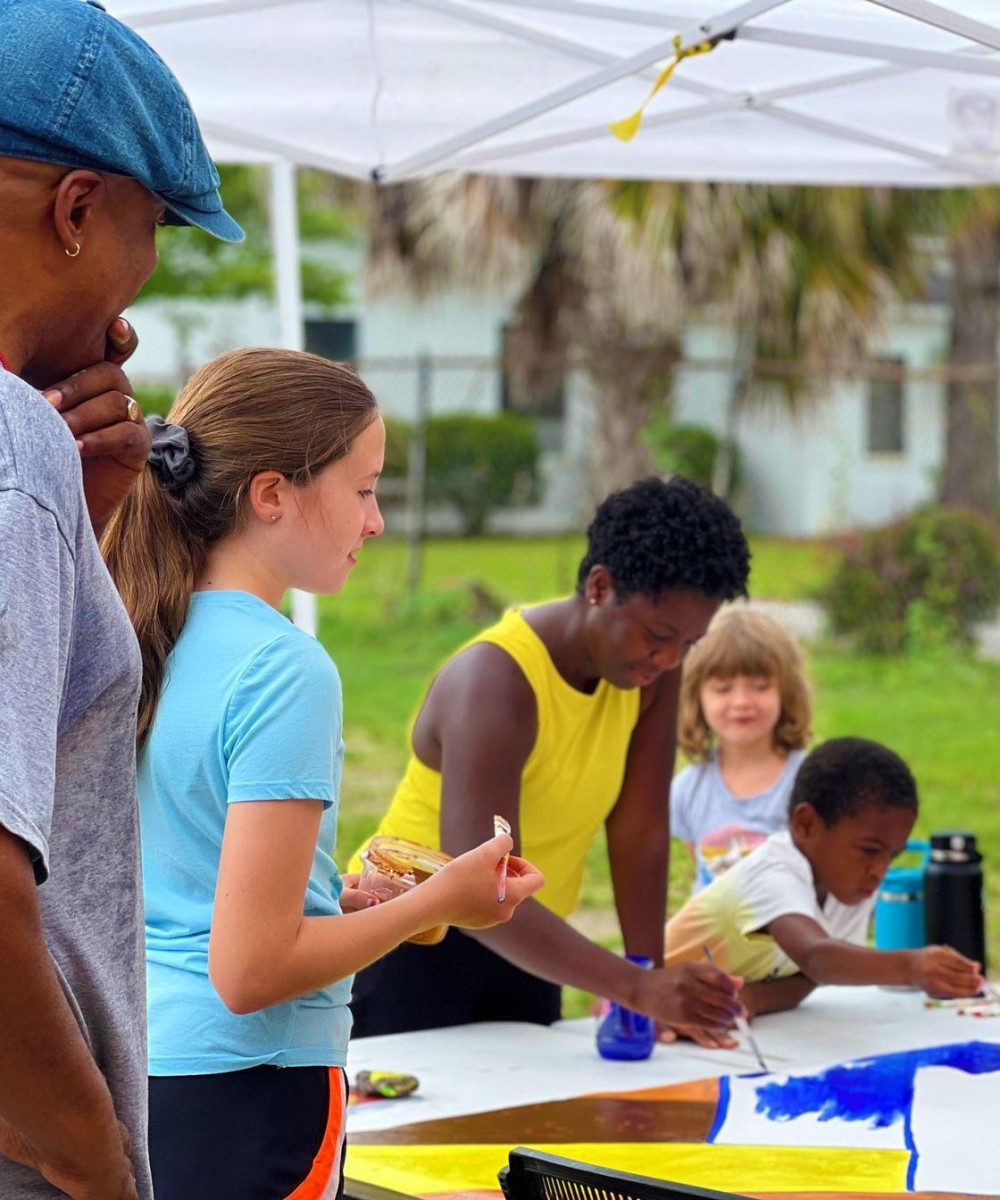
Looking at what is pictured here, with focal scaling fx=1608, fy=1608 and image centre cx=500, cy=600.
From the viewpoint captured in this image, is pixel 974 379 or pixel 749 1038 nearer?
pixel 749 1038

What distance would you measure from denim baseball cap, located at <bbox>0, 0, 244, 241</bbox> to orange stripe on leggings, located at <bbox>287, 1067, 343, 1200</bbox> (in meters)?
0.98

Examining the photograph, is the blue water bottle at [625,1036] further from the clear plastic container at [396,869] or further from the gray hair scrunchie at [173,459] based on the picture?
the gray hair scrunchie at [173,459]

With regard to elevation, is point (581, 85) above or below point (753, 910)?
above

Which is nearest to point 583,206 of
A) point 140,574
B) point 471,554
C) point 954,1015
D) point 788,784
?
point 471,554

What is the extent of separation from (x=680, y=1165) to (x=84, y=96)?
5.43ft

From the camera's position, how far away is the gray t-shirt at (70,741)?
0.97 metres

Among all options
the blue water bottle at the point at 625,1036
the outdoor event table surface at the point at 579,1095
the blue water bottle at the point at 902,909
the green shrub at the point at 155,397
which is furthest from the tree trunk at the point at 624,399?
the blue water bottle at the point at 625,1036

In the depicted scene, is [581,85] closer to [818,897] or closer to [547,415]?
[818,897]

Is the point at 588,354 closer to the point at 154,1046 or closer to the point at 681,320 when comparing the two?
the point at 681,320

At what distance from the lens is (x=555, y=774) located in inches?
110

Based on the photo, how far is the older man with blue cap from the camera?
983 millimetres

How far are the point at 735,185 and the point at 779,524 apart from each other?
331 inches

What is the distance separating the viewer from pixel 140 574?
5.65ft

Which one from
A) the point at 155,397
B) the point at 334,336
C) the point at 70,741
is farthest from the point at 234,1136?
the point at 334,336
